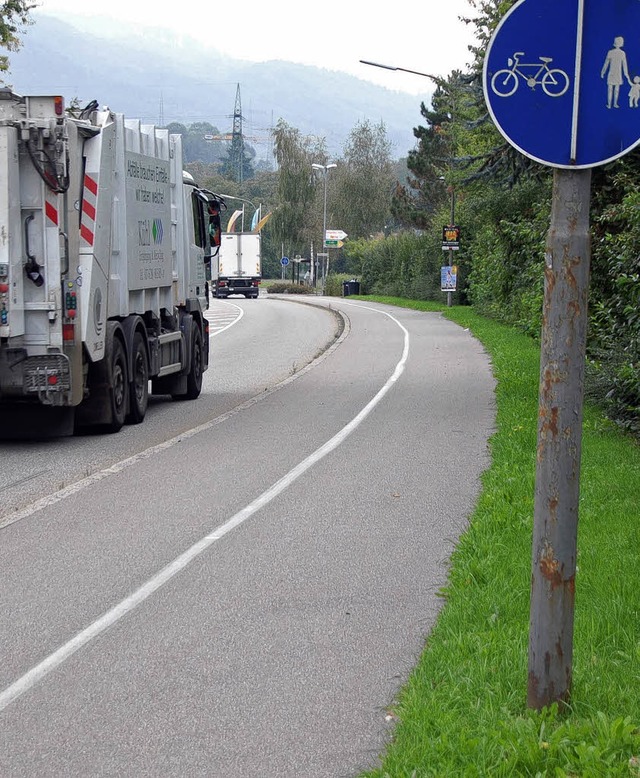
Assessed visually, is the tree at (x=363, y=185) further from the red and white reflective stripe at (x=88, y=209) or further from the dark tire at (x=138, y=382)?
the red and white reflective stripe at (x=88, y=209)

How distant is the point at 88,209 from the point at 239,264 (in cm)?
5716

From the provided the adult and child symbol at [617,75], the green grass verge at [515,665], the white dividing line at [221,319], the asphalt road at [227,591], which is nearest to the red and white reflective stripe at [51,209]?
the asphalt road at [227,591]

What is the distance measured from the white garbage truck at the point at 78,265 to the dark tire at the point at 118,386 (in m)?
0.01

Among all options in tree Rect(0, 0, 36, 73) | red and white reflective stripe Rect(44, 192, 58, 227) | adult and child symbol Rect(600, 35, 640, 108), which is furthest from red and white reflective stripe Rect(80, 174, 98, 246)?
tree Rect(0, 0, 36, 73)

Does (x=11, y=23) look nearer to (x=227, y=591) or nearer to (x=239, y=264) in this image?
(x=227, y=591)

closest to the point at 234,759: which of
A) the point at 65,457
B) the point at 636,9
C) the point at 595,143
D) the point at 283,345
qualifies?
the point at 595,143

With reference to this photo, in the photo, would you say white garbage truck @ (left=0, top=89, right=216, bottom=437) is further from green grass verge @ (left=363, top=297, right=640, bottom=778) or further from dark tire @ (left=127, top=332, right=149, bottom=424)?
green grass verge @ (left=363, top=297, right=640, bottom=778)

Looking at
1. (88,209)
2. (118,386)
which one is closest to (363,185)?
(118,386)

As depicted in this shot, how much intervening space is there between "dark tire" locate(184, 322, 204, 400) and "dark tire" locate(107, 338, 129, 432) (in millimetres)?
3669

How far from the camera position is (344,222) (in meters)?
104

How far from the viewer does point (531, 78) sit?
430 cm

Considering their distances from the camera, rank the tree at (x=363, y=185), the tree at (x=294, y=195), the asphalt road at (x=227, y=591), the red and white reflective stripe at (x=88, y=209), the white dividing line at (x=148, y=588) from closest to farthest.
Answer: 1. the asphalt road at (x=227, y=591)
2. the white dividing line at (x=148, y=588)
3. the red and white reflective stripe at (x=88, y=209)
4. the tree at (x=294, y=195)
5. the tree at (x=363, y=185)

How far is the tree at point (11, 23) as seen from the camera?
24.5m

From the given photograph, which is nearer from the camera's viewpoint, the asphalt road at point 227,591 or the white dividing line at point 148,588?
the asphalt road at point 227,591
